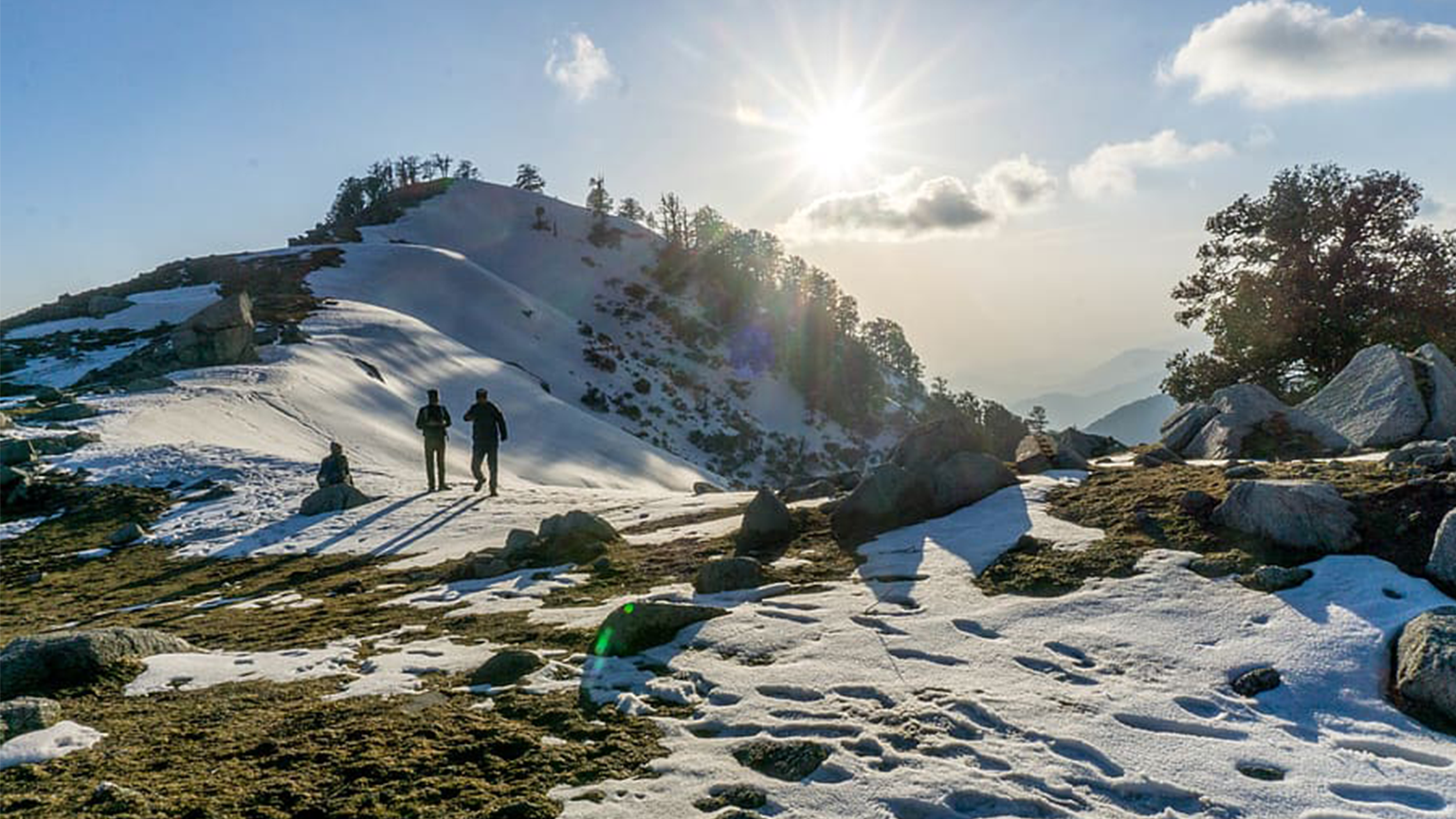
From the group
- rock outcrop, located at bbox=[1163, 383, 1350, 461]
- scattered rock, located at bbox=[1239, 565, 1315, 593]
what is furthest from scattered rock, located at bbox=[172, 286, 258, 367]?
scattered rock, located at bbox=[1239, 565, 1315, 593]

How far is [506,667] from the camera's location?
22.4 ft

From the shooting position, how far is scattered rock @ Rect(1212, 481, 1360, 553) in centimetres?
777

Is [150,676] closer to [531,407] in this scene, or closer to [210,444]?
[210,444]

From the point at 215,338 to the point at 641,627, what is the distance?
34207 mm

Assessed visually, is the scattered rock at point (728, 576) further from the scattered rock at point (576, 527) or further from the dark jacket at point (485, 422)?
the dark jacket at point (485, 422)

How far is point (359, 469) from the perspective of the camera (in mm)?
22844

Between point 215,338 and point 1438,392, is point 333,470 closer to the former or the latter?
point 215,338

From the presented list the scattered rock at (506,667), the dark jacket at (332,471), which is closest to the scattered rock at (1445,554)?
the scattered rock at (506,667)

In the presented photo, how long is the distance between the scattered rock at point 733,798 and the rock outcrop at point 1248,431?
1250cm

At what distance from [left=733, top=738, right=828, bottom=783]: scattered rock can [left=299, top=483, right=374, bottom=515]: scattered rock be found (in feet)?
53.2

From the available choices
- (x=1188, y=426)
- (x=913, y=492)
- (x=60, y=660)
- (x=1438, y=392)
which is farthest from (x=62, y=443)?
(x=1438, y=392)

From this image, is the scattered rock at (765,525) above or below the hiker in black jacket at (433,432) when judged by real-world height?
below

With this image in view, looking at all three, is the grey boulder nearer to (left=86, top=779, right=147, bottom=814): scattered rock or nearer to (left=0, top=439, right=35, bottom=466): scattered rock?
(left=86, top=779, right=147, bottom=814): scattered rock

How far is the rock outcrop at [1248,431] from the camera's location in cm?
1309
